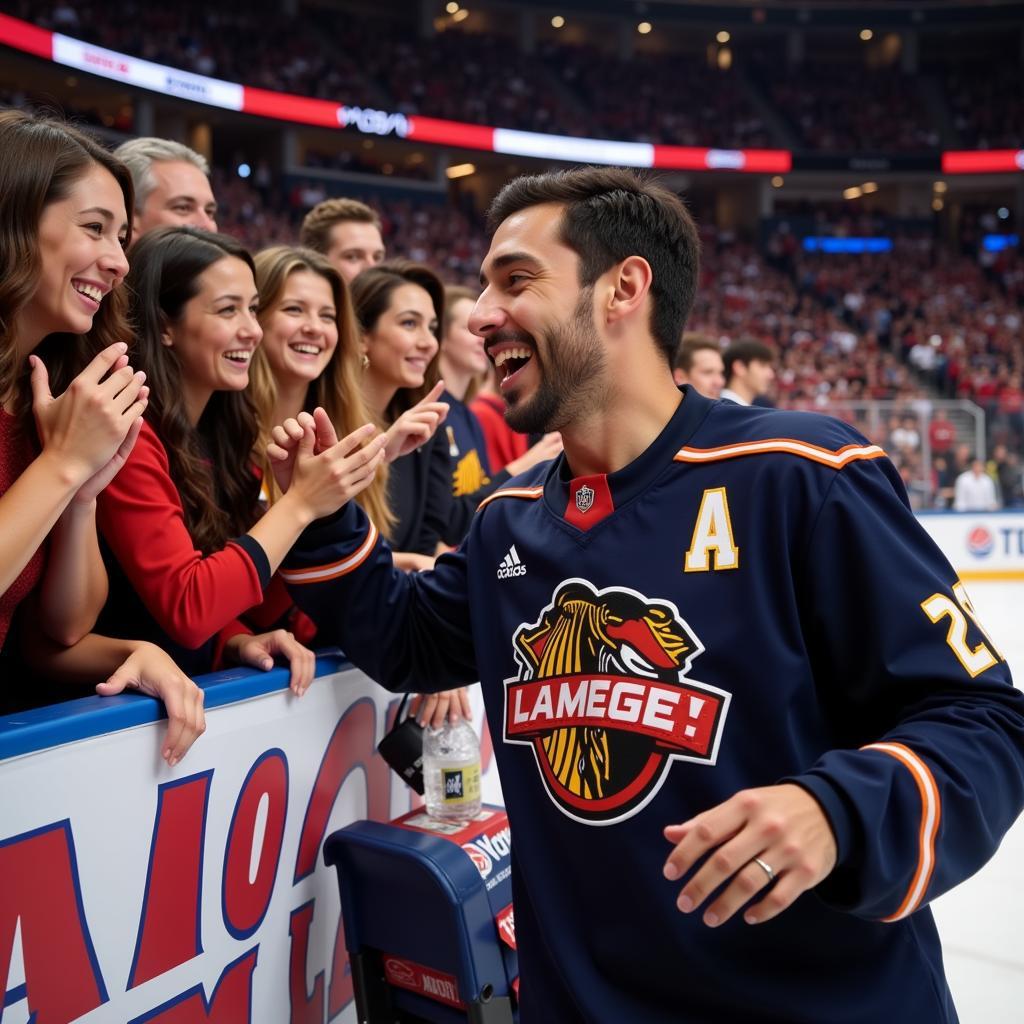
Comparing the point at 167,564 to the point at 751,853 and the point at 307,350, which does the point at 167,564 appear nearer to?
the point at 307,350

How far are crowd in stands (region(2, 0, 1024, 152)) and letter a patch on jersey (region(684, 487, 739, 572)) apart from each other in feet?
66.5

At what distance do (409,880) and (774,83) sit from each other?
87.6ft

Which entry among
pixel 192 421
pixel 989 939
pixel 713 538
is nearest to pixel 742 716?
pixel 713 538

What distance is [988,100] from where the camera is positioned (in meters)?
24.1

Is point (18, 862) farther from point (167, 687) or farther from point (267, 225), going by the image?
point (267, 225)

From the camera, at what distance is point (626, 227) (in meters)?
1.43

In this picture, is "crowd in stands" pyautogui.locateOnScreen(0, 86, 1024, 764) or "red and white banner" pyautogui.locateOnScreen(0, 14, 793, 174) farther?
"red and white banner" pyautogui.locateOnScreen(0, 14, 793, 174)

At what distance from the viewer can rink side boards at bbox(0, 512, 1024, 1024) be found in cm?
130

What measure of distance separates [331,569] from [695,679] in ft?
2.28

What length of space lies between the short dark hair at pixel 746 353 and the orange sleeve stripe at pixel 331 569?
5449 millimetres

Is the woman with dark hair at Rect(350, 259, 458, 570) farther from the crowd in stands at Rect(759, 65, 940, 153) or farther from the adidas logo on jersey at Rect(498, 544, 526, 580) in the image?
the crowd in stands at Rect(759, 65, 940, 153)

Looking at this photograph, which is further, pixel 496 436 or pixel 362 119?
pixel 362 119

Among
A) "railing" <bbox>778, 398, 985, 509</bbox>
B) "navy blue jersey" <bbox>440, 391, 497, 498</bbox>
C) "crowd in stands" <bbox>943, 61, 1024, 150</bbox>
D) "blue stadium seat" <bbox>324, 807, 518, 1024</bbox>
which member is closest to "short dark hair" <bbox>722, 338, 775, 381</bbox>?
"navy blue jersey" <bbox>440, 391, 497, 498</bbox>

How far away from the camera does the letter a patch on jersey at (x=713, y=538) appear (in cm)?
127
